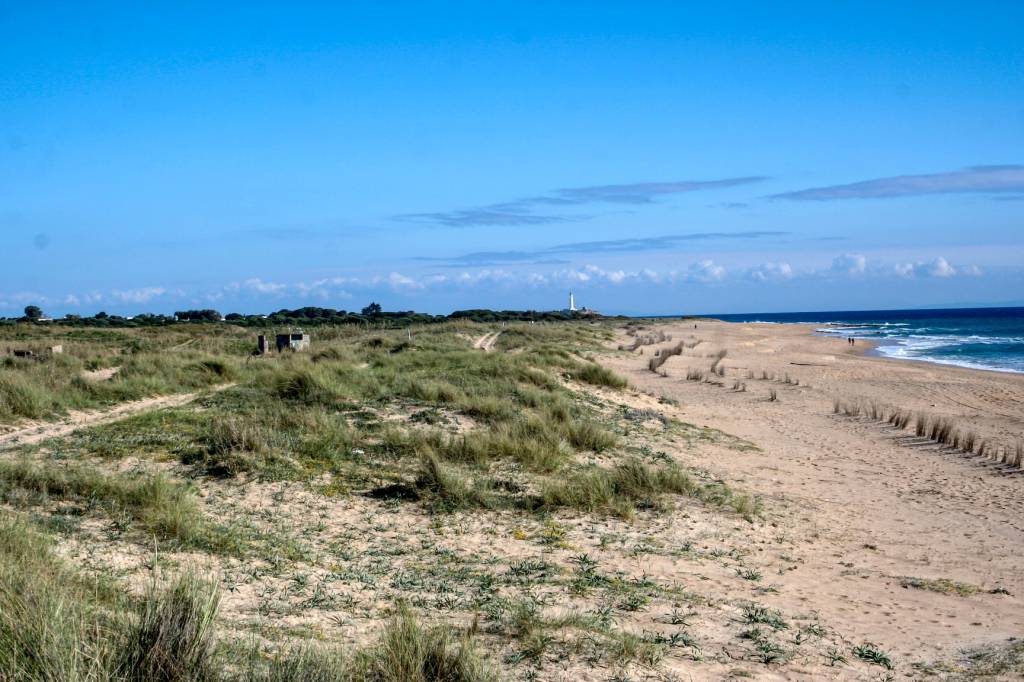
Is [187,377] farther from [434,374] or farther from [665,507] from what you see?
[665,507]

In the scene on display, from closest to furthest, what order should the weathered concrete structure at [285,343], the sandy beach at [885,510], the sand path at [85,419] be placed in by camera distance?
1. the sandy beach at [885,510]
2. the sand path at [85,419]
3. the weathered concrete structure at [285,343]

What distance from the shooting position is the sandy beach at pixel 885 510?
6262 mm

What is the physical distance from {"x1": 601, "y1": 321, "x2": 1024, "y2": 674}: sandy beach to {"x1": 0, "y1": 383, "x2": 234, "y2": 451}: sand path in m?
9.70

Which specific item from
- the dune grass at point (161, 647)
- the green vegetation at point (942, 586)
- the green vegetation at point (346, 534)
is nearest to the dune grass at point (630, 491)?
the green vegetation at point (346, 534)

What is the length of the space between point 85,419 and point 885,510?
12.7m

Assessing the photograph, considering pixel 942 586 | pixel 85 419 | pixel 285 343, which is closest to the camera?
pixel 942 586

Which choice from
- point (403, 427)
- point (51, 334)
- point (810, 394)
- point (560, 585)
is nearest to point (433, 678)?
point (560, 585)

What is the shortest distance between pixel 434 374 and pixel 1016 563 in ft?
42.3

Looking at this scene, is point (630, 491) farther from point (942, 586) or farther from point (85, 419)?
point (85, 419)

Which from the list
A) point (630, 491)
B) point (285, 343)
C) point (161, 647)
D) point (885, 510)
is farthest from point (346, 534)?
point (285, 343)

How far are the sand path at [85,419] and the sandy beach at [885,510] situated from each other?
31.8ft

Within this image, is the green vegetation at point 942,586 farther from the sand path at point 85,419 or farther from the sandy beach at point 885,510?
the sand path at point 85,419

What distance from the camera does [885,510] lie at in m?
10.1

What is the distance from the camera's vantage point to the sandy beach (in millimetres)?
6262
